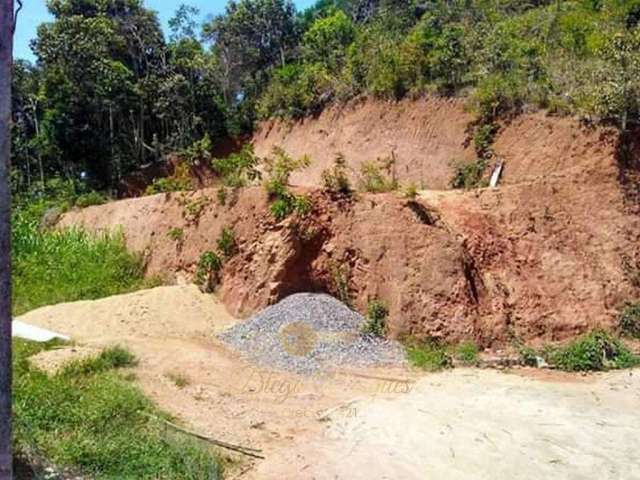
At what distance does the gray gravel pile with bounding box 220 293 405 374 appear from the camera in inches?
347

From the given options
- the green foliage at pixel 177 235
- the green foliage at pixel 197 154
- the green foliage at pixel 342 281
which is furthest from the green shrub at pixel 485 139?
the green foliage at pixel 197 154

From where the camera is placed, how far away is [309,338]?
9.30 metres

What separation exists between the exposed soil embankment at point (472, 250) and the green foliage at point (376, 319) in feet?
0.45

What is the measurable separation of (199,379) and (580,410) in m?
4.57

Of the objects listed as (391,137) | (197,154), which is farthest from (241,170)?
(197,154)

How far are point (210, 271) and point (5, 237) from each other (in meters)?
8.94

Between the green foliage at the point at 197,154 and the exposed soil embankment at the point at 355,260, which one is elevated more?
the green foliage at the point at 197,154

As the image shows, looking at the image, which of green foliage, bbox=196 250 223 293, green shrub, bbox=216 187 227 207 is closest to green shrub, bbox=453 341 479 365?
green foliage, bbox=196 250 223 293

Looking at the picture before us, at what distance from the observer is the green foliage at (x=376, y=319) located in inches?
379

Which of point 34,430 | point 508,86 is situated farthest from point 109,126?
point 34,430

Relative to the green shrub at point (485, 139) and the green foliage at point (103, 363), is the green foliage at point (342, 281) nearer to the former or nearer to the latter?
the green foliage at point (103, 363)

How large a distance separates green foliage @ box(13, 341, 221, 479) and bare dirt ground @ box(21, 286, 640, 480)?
466 mm

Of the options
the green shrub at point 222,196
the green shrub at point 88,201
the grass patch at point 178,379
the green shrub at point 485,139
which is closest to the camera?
the grass patch at point 178,379

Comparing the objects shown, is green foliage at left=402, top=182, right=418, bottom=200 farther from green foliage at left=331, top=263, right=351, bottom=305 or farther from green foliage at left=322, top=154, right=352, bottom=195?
green foliage at left=331, top=263, right=351, bottom=305
